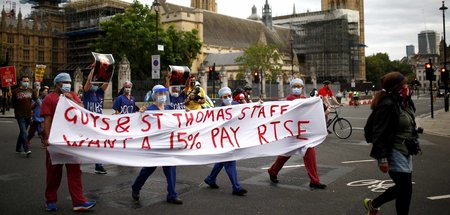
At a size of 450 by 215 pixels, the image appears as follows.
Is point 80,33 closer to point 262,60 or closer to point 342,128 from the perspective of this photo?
point 262,60

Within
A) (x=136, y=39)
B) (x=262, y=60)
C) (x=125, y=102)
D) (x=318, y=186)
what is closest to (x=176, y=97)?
(x=125, y=102)

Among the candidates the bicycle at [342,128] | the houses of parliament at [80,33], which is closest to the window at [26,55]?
the houses of parliament at [80,33]

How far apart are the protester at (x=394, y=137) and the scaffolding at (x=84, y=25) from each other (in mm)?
72304

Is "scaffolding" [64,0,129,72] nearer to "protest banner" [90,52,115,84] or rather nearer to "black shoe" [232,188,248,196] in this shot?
"protest banner" [90,52,115,84]

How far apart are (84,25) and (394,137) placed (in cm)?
7993

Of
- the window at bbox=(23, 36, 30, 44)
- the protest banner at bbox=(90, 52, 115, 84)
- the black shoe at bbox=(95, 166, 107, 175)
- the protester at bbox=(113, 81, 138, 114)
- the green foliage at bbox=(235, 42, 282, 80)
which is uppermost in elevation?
the window at bbox=(23, 36, 30, 44)

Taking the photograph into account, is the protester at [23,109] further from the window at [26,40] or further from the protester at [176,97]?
the window at [26,40]

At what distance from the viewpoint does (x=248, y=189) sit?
23.4 ft

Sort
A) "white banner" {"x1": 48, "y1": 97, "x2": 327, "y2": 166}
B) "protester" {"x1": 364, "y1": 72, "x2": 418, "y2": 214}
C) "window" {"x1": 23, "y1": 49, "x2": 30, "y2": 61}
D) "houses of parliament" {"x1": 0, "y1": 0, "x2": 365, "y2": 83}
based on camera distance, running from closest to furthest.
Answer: "protester" {"x1": 364, "y1": 72, "x2": 418, "y2": 214}
"white banner" {"x1": 48, "y1": 97, "x2": 327, "y2": 166}
"houses of parliament" {"x1": 0, "y1": 0, "x2": 365, "y2": 83}
"window" {"x1": 23, "y1": 49, "x2": 30, "y2": 61}

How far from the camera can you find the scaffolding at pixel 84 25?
7538 centimetres

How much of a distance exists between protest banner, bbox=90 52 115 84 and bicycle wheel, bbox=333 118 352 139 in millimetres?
9163

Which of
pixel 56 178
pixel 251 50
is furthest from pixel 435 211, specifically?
pixel 251 50

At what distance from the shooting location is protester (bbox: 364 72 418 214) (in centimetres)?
471

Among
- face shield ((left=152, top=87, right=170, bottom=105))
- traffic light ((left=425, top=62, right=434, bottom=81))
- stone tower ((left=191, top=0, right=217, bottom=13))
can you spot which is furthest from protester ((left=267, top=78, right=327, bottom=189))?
stone tower ((left=191, top=0, right=217, bottom=13))
